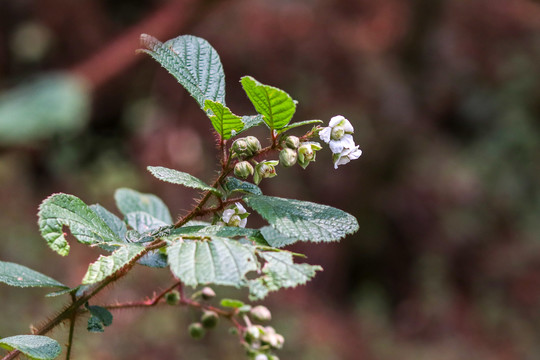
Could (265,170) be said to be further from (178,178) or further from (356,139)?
(356,139)

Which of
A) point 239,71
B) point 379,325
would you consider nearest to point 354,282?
point 379,325

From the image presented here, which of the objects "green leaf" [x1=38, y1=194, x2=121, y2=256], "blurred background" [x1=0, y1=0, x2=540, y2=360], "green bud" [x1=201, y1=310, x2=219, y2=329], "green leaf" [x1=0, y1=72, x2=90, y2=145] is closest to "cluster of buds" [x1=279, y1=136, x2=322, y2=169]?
"green leaf" [x1=38, y1=194, x2=121, y2=256]

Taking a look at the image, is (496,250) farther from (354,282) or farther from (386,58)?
(386,58)

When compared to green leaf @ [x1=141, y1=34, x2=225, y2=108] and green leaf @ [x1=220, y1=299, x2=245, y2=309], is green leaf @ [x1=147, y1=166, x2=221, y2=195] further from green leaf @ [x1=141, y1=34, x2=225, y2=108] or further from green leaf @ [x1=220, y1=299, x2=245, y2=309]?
green leaf @ [x1=220, y1=299, x2=245, y2=309]

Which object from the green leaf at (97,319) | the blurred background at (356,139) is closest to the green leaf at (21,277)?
the green leaf at (97,319)

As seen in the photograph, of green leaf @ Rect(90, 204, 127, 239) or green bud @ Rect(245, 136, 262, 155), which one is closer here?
green bud @ Rect(245, 136, 262, 155)

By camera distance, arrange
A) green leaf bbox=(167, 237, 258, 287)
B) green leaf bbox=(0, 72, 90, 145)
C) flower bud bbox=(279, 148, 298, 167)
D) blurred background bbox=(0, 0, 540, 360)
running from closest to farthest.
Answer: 1. green leaf bbox=(167, 237, 258, 287)
2. flower bud bbox=(279, 148, 298, 167)
3. green leaf bbox=(0, 72, 90, 145)
4. blurred background bbox=(0, 0, 540, 360)
